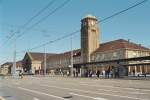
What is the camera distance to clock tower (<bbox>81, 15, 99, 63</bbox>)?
122 metres

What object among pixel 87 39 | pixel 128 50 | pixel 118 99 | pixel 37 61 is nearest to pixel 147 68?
pixel 128 50

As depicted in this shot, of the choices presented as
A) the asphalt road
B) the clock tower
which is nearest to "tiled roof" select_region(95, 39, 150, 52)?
the clock tower

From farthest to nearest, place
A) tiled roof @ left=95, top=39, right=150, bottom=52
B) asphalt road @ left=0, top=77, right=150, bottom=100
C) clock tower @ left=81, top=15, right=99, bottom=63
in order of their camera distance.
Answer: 1. clock tower @ left=81, top=15, right=99, bottom=63
2. tiled roof @ left=95, top=39, right=150, bottom=52
3. asphalt road @ left=0, top=77, right=150, bottom=100

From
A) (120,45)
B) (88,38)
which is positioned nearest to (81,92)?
Result: (120,45)

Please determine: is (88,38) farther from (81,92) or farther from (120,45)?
(81,92)

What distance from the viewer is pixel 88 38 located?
12275 cm

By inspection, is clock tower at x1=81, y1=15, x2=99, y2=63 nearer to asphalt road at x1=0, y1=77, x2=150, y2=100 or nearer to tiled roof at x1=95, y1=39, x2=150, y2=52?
tiled roof at x1=95, y1=39, x2=150, y2=52

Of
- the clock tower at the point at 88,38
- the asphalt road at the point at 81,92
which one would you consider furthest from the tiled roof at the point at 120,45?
the asphalt road at the point at 81,92

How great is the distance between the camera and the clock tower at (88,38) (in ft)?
400

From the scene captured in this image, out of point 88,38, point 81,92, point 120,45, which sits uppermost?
point 88,38

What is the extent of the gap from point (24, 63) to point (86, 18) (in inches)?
3114

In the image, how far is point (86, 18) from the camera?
121m

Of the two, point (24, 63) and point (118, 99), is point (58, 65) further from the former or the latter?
point (118, 99)

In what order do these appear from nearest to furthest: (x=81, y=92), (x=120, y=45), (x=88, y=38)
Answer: (x=81, y=92)
(x=120, y=45)
(x=88, y=38)
